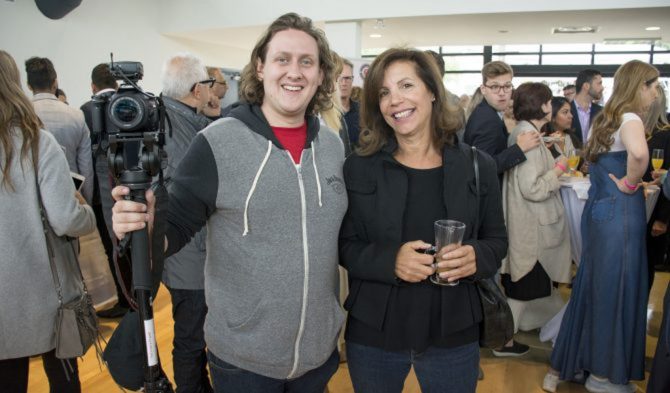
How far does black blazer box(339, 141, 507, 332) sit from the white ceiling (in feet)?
16.1

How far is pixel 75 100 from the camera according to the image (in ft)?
22.3

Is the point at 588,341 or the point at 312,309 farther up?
the point at 312,309

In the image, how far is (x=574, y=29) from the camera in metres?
8.23

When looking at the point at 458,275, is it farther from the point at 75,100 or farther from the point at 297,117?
the point at 75,100

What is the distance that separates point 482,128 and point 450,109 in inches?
58.3

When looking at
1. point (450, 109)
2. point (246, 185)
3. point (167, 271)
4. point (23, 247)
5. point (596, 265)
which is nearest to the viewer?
point (246, 185)

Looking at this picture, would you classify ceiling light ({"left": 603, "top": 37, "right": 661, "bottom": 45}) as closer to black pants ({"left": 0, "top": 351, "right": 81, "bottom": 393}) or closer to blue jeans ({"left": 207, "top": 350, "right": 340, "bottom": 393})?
blue jeans ({"left": 207, "top": 350, "right": 340, "bottom": 393})

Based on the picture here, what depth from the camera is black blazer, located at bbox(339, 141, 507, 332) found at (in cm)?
135

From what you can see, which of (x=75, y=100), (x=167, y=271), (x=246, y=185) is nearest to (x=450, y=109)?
(x=246, y=185)

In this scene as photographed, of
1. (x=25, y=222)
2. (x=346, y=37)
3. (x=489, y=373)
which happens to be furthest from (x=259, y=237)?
(x=346, y=37)

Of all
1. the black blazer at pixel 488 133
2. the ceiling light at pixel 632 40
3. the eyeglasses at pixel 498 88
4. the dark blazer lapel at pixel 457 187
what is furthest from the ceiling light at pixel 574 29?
the dark blazer lapel at pixel 457 187

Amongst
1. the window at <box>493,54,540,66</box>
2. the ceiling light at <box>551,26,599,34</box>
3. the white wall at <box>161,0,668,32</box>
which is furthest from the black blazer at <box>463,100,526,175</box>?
the window at <box>493,54,540,66</box>

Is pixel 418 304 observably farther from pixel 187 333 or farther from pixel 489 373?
pixel 489 373

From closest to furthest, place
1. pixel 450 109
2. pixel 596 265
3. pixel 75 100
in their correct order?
pixel 450 109 → pixel 596 265 → pixel 75 100
